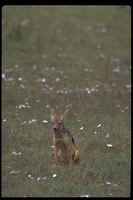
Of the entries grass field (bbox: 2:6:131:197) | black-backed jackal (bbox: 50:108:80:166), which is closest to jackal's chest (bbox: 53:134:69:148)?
black-backed jackal (bbox: 50:108:80:166)

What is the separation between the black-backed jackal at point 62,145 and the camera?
33.3ft

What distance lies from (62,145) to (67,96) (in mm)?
4573

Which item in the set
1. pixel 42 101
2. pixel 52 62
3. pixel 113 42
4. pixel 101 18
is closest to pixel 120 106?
pixel 42 101

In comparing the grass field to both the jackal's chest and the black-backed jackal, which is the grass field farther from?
the jackal's chest

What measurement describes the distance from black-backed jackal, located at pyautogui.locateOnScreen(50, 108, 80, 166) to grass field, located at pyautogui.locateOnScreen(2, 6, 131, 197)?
0.67ft

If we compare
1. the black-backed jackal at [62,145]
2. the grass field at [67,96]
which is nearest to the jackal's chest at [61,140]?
the black-backed jackal at [62,145]

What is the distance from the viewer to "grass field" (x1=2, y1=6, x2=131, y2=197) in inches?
370

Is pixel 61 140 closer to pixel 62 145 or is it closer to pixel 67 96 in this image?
pixel 62 145

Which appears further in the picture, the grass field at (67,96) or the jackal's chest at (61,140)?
the jackal's chest at (61,140)

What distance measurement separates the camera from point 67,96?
14.7 m

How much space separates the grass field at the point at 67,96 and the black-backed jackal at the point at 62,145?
0.20 m

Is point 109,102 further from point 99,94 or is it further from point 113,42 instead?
point 113,42

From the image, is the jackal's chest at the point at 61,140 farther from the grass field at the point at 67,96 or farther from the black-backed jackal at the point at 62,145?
the grass field at the point at 67,96

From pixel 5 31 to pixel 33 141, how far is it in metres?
10.6
